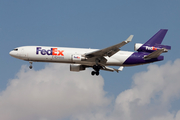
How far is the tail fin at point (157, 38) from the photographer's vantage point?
215 feet

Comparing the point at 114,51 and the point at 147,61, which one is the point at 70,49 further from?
the point at 147,61

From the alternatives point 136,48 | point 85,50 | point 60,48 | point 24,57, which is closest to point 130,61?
point 136,48

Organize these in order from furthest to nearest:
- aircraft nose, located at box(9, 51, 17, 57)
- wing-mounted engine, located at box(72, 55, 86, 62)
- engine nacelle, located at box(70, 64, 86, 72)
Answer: engine nacelle, located at box(70, 64, 86, 72)
aircraft nose, located at box(9, 51, 17, 57)
wing-mounted engine, located at box(72, 55, 86, 62)

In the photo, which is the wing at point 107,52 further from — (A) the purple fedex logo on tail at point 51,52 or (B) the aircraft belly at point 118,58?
(A) the purple fedex logo on tail at point 51,52

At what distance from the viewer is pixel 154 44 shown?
65500mm

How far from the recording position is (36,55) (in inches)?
2468

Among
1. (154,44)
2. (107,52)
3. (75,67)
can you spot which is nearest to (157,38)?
(154,44)

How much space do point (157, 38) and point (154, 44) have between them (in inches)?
51.0

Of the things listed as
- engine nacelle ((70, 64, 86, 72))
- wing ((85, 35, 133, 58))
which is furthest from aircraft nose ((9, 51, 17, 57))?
wing ((85, 35, 133, 58))

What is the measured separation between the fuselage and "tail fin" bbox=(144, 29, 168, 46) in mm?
2289

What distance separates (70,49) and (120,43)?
9637 mm

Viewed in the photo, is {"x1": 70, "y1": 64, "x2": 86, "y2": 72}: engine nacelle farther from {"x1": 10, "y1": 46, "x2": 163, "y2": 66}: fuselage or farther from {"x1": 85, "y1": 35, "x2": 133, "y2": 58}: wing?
{"x1": 85, "y1": 35, "x2": 133, "y2": 58}: wing

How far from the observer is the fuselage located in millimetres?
62312

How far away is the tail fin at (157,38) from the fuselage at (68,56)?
2289mm
